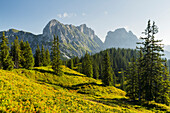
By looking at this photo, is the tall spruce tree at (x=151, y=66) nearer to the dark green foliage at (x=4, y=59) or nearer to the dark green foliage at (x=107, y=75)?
the dark green foliage at (x=107, y=75)

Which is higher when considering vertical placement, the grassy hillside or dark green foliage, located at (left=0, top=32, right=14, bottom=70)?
dark green foliage, located at (left=0, top=32, right=14, bottom=70)

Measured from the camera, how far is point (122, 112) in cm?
1823

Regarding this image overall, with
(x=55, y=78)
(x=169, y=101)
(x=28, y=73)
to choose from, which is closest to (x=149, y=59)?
(x=169, y=101)

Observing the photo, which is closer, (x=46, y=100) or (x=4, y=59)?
(x=46, y=100)

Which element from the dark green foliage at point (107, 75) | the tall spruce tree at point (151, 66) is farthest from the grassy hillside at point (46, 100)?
the dark green foliage at point (107, 75)

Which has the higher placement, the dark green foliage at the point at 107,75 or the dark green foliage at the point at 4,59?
the dark green foliage at the point at 4,59

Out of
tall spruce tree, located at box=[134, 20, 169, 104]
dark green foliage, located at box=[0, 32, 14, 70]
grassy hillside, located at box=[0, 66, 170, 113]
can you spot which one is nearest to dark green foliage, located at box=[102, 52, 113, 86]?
grassy hillside, located at box=[0, 66, 170, 113]

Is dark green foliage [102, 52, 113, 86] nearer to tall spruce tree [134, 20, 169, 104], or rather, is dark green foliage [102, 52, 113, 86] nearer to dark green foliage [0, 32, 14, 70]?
tall spruce tree [134, 20, 169, 104]

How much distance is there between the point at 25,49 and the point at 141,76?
52.3 metres

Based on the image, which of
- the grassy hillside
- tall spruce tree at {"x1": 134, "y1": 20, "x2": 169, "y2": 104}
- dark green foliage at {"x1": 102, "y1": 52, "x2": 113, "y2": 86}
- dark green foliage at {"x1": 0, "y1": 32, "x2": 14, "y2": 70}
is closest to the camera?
the grassy hillside

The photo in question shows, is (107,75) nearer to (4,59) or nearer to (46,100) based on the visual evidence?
(46,100)

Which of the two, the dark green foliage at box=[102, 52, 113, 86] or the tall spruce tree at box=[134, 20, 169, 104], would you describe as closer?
the tall spruce tree at box=[134, 20, 169, 104]

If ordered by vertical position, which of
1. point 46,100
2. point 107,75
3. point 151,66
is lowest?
point 46,100

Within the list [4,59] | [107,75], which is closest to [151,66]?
[107,75]
